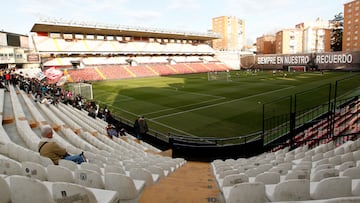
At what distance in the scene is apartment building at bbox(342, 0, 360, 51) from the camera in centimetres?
7612

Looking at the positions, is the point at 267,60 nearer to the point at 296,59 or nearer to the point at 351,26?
the point at 296,59

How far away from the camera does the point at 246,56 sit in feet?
233

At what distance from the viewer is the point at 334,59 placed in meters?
51.3

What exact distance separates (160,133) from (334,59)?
49870mm

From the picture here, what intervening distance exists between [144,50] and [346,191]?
65585 mm

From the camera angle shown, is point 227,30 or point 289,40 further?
point 227,30

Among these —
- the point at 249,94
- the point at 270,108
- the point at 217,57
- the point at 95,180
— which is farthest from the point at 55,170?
the point at 217,57

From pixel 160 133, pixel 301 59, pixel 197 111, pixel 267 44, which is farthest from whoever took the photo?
pixel 267 44

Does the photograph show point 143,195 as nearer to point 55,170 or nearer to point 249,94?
point 55,170

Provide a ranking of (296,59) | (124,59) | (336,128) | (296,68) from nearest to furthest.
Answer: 1. (336,128)
2. (296,59)
3. (296,68)
4. (124,59)

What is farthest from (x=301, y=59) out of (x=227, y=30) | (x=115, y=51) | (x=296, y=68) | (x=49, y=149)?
(x=227, y=30)

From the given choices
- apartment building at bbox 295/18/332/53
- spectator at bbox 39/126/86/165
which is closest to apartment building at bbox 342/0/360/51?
apartment building at bbox 295/18/332/53

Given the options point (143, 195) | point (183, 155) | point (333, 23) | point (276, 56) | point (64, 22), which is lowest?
point (183, 155)

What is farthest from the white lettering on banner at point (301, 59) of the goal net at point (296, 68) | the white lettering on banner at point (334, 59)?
the goal net at point (296, 68)
